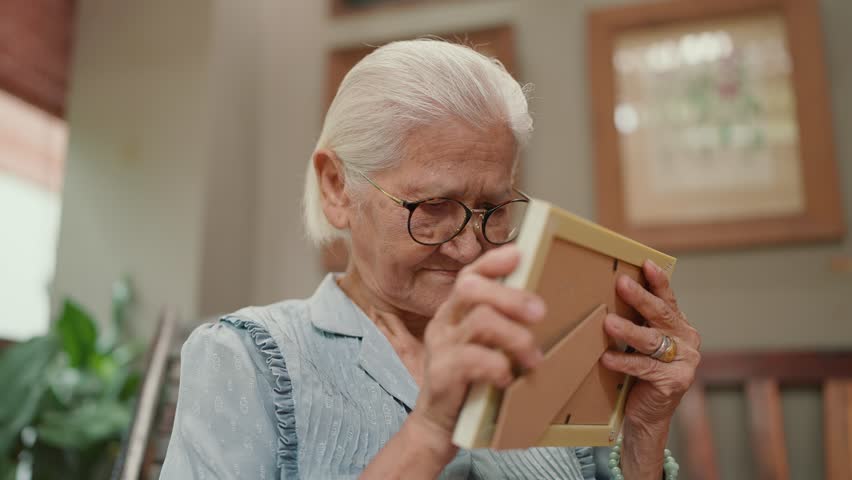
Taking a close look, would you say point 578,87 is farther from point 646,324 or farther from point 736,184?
point 646,324

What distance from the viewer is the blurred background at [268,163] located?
1.97 meters

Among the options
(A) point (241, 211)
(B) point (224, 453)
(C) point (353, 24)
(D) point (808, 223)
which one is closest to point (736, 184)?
(D) point (808, 223)

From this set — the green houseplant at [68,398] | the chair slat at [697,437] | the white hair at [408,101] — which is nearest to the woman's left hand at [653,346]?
the white hair at [408,101]

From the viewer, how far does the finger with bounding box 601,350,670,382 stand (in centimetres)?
80

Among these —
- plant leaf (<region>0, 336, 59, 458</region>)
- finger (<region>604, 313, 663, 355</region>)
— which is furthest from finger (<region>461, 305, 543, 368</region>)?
plant leaf (<region>0, 336, 59, 458</region>)

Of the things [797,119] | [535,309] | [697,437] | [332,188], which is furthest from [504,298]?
[797,119]

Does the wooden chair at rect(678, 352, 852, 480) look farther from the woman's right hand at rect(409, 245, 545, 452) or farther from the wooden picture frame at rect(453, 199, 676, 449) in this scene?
the woman's right hand at rect(409, 245, 545, 452)

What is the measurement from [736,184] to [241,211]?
151 cm

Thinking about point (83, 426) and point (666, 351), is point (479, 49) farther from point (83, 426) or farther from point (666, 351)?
point (666, 351)

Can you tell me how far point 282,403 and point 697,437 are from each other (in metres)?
1.36

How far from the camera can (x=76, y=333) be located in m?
2.02

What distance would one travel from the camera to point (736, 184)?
2043 mm

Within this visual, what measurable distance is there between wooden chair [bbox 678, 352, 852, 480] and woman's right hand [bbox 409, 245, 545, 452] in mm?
1426

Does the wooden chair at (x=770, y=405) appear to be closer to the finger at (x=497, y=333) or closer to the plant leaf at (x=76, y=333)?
the finger at (x=497, y=333)
